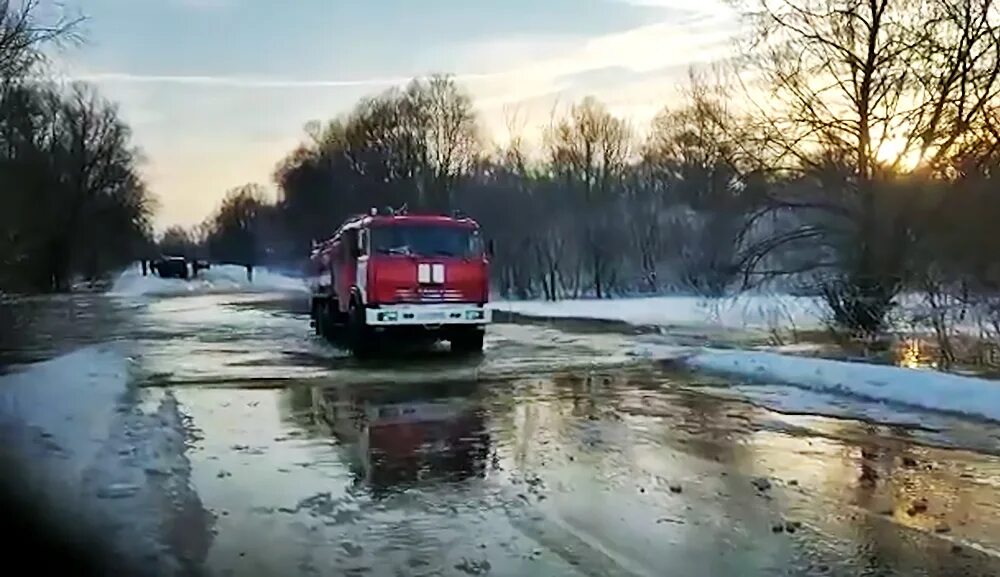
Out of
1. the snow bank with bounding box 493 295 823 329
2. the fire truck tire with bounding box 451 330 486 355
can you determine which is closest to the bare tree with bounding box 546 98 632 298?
the snow bank with bounding box 493 295 823 329

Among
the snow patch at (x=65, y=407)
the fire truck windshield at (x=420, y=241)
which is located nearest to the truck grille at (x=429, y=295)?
the fire truck windshield at (x=420, y=241)

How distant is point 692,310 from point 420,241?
21354 mm

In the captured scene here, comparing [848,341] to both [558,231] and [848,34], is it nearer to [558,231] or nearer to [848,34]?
[848,34]

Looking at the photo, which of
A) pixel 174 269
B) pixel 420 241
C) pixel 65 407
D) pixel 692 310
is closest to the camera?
pixel 65 407

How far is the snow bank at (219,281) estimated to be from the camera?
7775 cm

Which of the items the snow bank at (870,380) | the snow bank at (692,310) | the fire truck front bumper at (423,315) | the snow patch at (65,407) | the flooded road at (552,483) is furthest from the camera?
the snow bank at (692,310)

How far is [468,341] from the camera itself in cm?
2422

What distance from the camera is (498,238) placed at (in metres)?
56.1

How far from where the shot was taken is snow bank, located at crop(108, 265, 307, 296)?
77.8 metres

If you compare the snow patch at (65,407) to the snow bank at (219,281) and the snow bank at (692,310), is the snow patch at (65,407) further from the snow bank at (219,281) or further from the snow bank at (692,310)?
the snow bank at (219,281)

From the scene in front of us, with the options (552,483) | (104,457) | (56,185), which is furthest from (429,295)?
(56,185)

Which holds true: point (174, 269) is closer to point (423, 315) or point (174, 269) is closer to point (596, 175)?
point (596, 175)

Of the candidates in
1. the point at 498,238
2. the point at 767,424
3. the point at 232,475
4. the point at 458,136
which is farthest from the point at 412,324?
the point at 458,136

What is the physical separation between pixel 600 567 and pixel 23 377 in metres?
13.7
